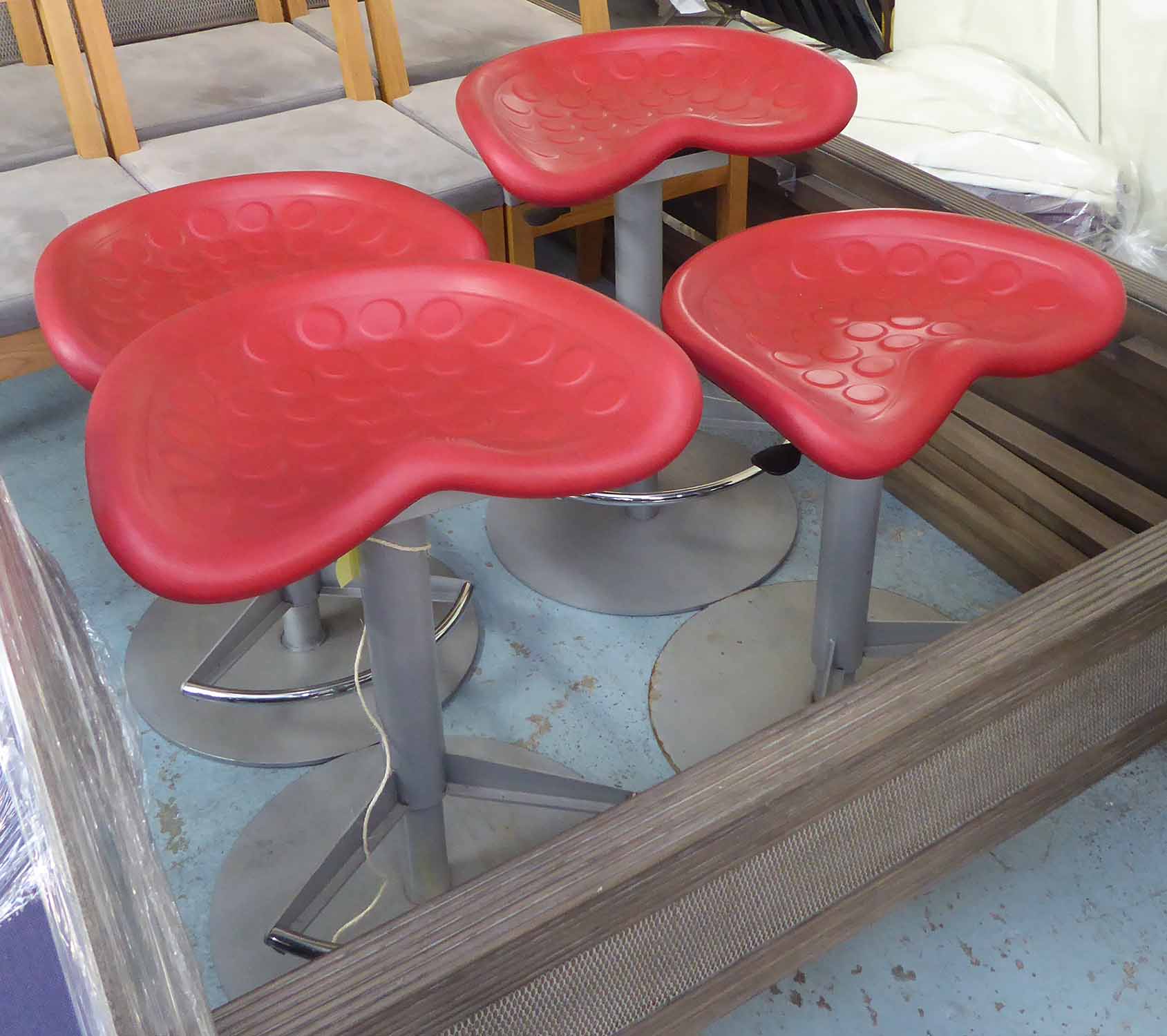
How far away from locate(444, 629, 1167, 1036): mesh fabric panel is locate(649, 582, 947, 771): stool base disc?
1.61 ft

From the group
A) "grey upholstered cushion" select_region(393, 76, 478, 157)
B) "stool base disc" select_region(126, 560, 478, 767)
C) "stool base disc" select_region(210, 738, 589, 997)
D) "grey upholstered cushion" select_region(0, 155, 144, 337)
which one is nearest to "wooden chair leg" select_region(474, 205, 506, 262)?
"grey upholstered cushion" select_region(393, 76, 478, 157)

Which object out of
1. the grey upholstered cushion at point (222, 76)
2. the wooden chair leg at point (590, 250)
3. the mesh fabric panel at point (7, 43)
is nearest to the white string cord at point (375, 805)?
the grey upholstered cushion at point (222, 76)

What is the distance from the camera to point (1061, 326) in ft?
4.13

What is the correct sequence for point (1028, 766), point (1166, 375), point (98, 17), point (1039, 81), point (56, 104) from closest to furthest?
point (1028, 766) → point (1166, 375) → point (98, 17) → point (56, 104) → point (1039, 81)

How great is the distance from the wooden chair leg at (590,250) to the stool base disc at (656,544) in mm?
742

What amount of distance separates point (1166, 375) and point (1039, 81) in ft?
4.21

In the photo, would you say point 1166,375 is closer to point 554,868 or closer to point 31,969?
point 554,868

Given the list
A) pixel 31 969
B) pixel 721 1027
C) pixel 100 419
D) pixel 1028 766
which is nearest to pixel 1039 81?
pixel 1028 766

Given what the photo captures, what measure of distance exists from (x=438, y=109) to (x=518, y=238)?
0.36m

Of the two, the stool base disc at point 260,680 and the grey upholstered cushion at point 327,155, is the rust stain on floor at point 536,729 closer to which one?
the stool base disc at point 260,680

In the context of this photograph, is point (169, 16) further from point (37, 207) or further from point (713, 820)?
point (713, 820)

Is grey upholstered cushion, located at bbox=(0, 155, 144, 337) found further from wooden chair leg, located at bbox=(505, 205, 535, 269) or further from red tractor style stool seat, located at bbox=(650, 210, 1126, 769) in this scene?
red tractor style stool seat, located at bbox=(650, 210, 1126, 769)

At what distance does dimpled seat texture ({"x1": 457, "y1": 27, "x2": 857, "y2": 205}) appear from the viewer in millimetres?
1552

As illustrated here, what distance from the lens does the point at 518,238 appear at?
7.17ft
